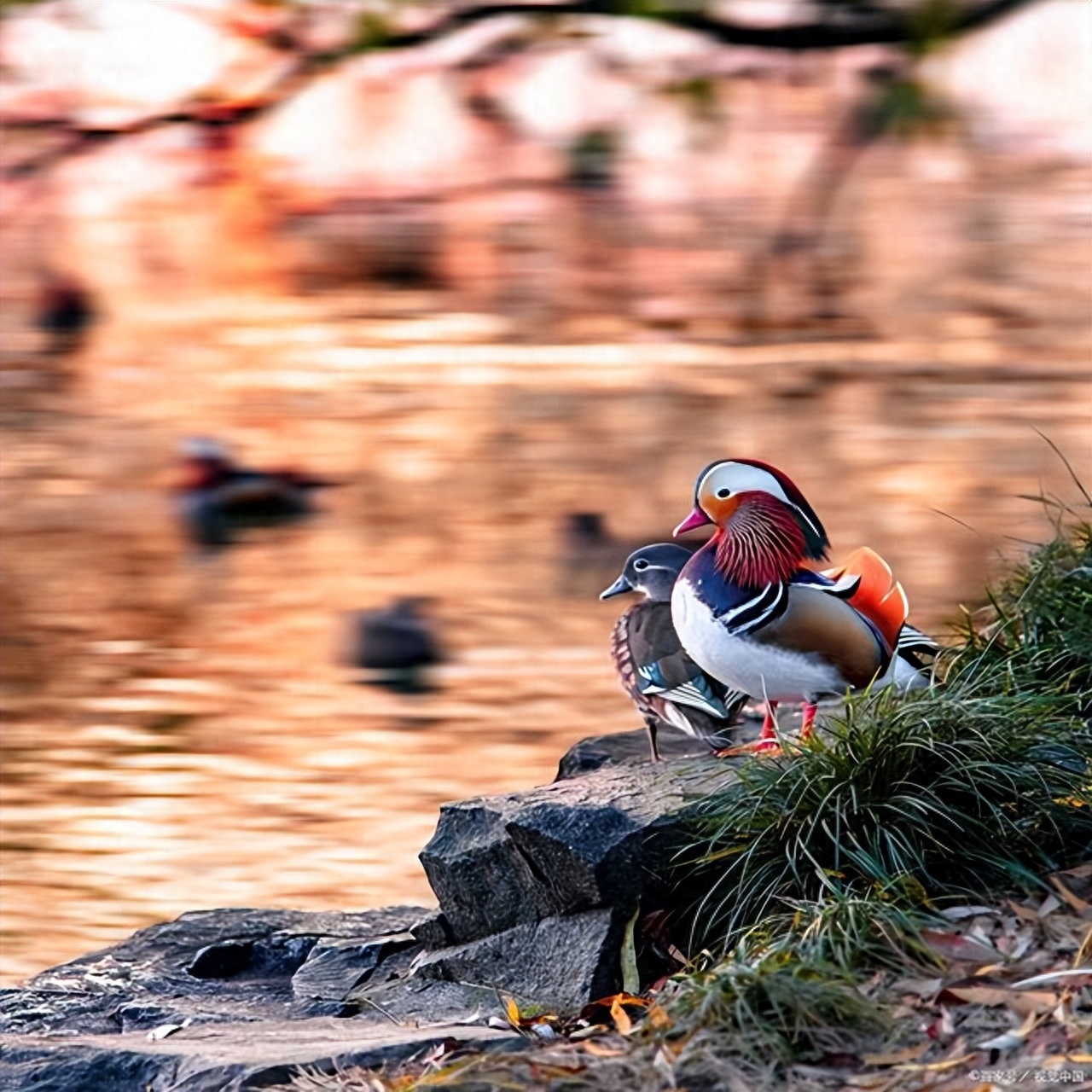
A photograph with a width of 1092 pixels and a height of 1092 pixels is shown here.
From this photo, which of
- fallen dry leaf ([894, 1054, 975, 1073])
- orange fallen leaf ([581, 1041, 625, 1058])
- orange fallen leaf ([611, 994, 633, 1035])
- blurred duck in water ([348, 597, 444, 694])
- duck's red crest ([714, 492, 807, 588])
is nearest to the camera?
fallen dry leaf ([894, 1054, 975, 1073])

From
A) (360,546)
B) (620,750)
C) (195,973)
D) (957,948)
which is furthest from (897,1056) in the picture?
(360,546)

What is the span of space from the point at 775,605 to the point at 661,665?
210 millimetres

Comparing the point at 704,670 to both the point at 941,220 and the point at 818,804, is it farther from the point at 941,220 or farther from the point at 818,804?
the point at 941,220

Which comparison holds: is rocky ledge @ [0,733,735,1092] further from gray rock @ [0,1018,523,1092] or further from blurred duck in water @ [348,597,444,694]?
blurred duck in water @ [348,597,444,694]

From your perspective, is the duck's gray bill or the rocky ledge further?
the duck's gray bill

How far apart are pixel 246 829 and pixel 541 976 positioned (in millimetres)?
1547

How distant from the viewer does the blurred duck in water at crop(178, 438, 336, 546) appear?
156 inches

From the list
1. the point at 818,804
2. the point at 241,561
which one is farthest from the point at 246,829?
the point at 818,804

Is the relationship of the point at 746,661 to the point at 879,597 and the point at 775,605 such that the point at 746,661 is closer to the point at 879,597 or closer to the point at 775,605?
the point at 775,605

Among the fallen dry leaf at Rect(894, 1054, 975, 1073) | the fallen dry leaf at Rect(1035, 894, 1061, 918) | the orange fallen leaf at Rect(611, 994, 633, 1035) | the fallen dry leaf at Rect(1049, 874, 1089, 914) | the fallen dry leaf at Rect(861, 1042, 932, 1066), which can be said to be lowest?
the orange fallen leaf at Rect(611, 994, 633, 1035)

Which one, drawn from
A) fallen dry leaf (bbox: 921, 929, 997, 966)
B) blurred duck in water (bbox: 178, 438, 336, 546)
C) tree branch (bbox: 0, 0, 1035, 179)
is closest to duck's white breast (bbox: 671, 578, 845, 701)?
fallen dry leaf (bbox: 921, 929, 997, 966)

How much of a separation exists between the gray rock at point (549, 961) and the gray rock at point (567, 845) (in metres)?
0.03

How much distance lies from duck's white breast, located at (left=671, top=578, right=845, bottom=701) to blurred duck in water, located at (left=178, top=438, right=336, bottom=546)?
6.41 ft

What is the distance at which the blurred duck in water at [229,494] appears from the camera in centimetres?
397
